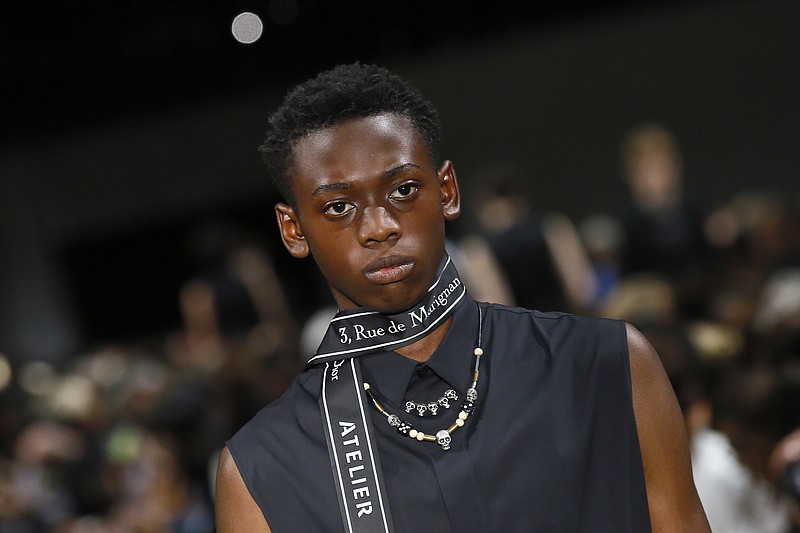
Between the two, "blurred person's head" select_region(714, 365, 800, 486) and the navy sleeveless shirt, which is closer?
the navy sleeveless shirt

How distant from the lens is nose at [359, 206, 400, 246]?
175cm

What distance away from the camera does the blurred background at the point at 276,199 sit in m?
4.69

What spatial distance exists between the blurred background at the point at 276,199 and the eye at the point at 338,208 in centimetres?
131

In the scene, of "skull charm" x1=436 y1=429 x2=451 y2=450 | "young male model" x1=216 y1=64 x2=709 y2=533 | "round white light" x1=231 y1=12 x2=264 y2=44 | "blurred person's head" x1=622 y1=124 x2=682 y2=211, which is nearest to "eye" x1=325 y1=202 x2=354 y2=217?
"young male model" x1=216 y1=64 x2=709 y2=533

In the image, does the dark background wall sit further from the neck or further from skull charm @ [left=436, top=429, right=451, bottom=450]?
skull charm @ [left=436, top=429, right=451, bottom=450]

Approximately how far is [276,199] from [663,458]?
1042 cm

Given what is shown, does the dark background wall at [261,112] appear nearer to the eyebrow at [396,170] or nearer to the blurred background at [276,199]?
the blurred background at [276,199]

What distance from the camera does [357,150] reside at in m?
1.76

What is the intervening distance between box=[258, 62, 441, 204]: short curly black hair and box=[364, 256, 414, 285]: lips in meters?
0.18

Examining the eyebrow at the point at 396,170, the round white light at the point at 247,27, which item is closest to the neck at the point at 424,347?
the eyebrow at the point at 396,170

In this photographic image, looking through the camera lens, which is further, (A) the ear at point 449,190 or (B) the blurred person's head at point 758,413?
(B) the blurred person's head at point 758,413

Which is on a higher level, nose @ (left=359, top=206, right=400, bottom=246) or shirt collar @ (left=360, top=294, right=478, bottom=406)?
nose @ (left=359, top=206, right=400, bottom=246)

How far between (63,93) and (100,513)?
6920mm

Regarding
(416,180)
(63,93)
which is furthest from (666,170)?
(63,93)
